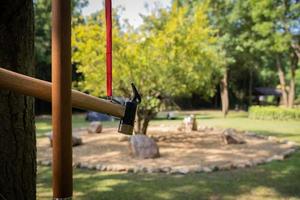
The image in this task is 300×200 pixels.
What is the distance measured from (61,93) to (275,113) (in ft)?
62.8

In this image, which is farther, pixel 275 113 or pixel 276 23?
pixel 275 113

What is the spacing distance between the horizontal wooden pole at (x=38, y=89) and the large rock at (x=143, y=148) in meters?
5.97

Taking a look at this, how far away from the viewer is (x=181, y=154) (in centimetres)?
782

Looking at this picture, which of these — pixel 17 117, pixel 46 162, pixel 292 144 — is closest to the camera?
pixel 17 117

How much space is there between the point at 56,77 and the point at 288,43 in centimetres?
1925

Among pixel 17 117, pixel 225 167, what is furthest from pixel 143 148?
pixel 17 117

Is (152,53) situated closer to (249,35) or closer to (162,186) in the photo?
(162,186)

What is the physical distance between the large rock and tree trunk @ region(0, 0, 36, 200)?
17.7ft

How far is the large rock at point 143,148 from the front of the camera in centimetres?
724

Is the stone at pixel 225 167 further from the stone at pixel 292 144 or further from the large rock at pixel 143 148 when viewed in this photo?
the stone at pixel 292 144

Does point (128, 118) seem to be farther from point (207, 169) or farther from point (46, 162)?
point (46, 162)

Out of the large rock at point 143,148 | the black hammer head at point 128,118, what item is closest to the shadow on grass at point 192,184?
the large rock at point 143,148

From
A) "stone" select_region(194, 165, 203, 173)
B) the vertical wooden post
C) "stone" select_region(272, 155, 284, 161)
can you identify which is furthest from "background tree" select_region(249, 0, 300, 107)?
the vertical wooden post

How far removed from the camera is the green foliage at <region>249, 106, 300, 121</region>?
18.2 metres
